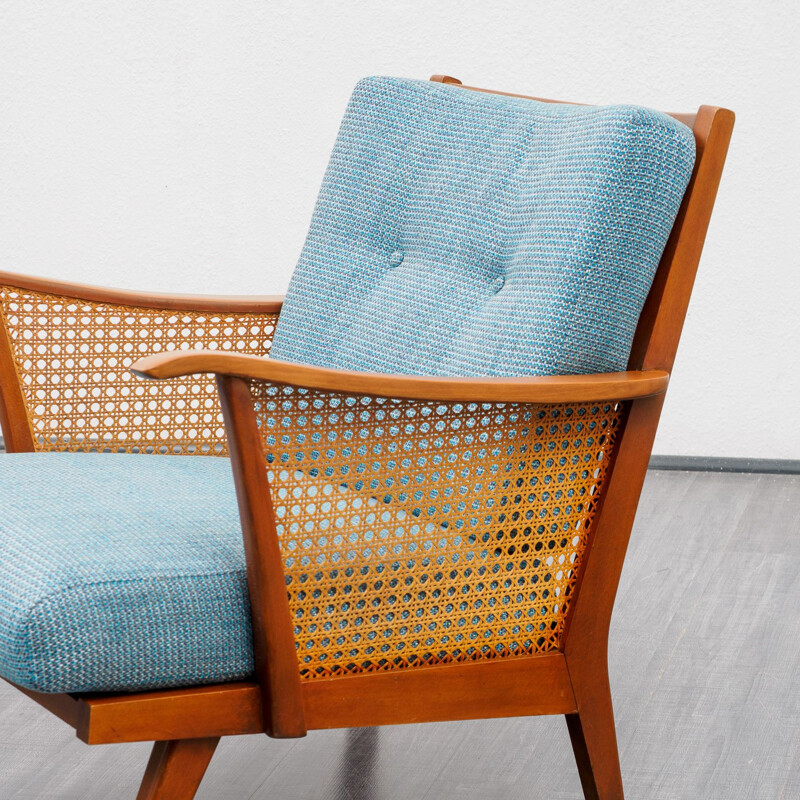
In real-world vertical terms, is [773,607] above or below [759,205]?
below

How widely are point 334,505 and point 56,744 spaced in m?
0.74

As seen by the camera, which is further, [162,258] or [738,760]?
[162,258]

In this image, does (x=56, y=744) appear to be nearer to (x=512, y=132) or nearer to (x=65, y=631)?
(x=65, y=631)

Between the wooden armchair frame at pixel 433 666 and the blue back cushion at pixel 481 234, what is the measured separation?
1.7 inches

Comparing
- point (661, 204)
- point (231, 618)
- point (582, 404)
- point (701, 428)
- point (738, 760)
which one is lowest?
point (701, 428)

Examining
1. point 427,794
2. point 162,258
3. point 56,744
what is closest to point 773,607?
point 427,794

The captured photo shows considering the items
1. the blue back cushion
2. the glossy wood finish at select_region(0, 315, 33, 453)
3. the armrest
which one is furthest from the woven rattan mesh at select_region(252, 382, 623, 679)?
the glossy wood finish at select_region(0, 315, 33, 453)

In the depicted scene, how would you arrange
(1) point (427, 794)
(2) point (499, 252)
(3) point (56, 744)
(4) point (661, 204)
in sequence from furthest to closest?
(3) point (56, 744) < (1) point (427, 794) < (2) point (499, 252) < (4) point (661, 204)

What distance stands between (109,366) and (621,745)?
0.84 m

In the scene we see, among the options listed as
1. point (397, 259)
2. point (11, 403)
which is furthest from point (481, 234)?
point (11, 403)

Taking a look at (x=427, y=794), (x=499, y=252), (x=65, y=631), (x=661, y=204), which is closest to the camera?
(x=65, y=631)

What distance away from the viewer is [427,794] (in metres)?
1.49

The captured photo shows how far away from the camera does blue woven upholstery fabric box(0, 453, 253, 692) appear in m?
0.98

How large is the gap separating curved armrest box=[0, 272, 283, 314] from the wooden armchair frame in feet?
1.32
